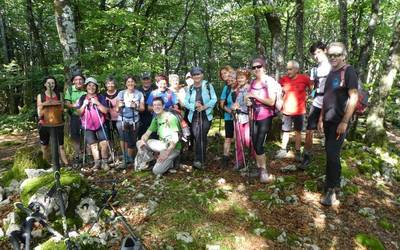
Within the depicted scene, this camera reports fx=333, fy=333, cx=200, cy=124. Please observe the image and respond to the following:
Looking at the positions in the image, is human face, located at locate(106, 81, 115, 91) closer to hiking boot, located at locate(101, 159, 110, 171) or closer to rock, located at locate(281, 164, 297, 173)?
hiking boot, located at locate(101, 159, 110, 171)

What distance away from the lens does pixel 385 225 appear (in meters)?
5.93

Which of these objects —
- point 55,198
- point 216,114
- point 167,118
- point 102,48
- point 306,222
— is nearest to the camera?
point 55,198

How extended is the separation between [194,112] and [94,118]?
2.38 metres

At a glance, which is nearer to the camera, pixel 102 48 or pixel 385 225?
pixel 385 225

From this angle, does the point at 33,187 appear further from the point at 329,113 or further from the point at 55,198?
the point at 329,113

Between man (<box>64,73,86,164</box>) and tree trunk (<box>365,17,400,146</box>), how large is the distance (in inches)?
316

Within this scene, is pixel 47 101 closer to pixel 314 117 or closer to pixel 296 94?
pixel 296 94

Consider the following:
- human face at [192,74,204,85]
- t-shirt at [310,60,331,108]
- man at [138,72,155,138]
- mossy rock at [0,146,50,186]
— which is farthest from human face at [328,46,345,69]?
mossy rock at [0,146,50,186]

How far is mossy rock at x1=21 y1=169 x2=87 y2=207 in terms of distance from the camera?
5.29 m

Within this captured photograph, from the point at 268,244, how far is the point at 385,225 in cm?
238

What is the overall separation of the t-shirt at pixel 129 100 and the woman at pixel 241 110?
232cm

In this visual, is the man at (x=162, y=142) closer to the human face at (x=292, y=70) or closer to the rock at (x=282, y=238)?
the human face at (x=292, y=70)

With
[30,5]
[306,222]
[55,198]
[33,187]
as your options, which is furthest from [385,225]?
[30,5]

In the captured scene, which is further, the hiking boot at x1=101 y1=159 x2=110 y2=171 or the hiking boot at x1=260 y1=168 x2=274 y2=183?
the hiking boot at x1=101 y1=159 x2=110 y2=171
